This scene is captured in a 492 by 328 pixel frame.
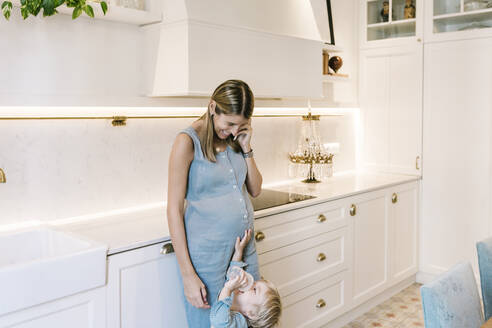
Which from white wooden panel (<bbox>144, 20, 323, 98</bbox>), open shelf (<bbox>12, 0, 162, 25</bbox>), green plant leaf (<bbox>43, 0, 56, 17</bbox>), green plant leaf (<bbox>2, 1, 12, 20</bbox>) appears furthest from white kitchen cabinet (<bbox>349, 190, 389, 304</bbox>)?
green plant leaf (<bbox>2, 1, 12, 20</bbox>)

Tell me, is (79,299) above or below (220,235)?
below

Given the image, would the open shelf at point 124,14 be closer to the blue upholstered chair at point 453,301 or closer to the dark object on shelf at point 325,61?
the dark object on shelf at point 325,61

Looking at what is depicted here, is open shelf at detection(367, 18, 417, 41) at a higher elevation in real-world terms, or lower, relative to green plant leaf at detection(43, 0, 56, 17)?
higher

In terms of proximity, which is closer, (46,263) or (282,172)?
(46,263)

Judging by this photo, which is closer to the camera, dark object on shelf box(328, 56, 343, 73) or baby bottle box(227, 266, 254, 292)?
baby bottle box(227, 266, 254, 292)

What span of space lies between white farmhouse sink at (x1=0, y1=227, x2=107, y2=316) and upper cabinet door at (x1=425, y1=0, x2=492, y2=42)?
2.94 metres

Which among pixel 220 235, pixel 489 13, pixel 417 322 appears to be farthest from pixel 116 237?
pixel 489 13

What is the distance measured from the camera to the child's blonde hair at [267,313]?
184 cm

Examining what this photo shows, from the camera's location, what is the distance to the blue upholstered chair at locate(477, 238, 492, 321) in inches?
78.1

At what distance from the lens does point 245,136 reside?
2141 mm

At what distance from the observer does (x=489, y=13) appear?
354 cm

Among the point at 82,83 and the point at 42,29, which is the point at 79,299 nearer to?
the point at 82,83

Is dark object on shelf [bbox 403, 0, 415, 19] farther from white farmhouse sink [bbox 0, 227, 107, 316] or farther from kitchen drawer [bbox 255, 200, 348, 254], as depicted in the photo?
white farmhouse sink [bbox 0, 227, 107, 316]

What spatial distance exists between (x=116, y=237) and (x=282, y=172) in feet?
5.57
